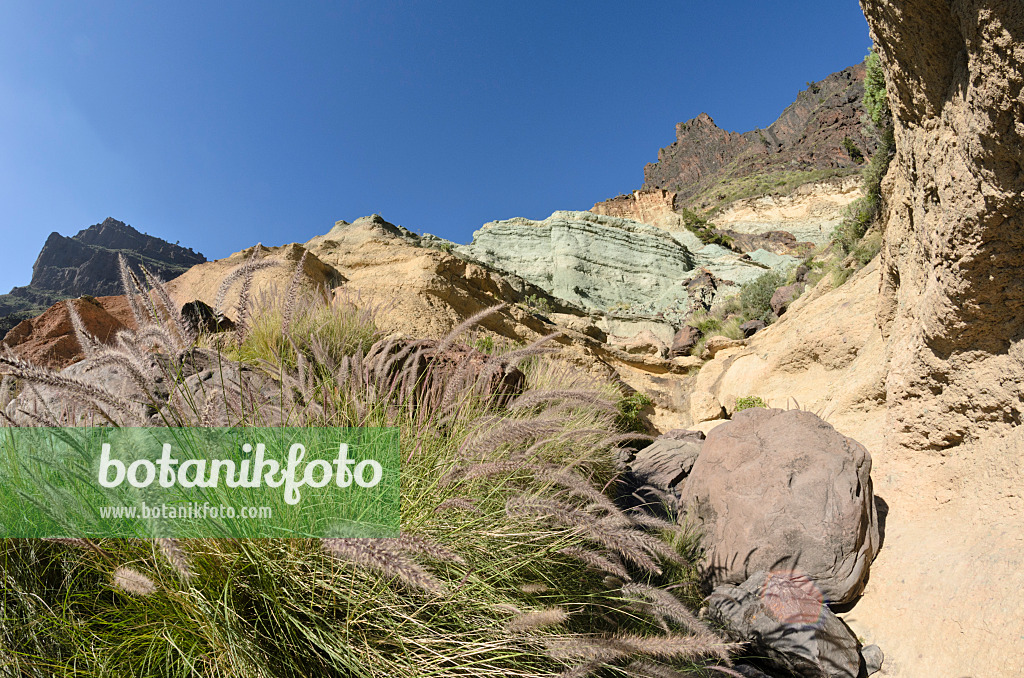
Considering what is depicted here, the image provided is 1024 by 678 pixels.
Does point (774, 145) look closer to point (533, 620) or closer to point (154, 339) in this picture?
point (533, 620)

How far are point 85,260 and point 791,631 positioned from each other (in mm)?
61812

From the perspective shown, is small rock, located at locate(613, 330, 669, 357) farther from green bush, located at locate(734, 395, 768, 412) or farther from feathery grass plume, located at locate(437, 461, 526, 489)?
feathery grass plume, located at locate(437, 461, 526, 489)

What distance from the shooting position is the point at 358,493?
1.76 meters

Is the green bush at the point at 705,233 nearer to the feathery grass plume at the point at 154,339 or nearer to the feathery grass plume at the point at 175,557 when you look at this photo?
the feathery grass plume at the point at 154,339

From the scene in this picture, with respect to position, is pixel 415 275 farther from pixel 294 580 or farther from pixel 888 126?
pixel 888 126

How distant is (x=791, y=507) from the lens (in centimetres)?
300

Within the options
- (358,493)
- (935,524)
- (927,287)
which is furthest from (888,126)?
(358,493)

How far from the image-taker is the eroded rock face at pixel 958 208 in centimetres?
216

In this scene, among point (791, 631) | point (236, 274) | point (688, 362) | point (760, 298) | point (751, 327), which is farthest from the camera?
point (760, 298)

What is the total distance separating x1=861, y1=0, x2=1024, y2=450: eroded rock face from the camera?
2.16 metres

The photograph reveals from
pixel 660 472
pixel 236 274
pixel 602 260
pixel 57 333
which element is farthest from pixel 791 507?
pixel 602 260

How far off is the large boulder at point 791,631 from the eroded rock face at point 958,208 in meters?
1.52

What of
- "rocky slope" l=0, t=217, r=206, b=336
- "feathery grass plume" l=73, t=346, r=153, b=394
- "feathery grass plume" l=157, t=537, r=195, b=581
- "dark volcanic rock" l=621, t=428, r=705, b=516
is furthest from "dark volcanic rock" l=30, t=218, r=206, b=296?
"feathery grass plume" l=157, t=537, r=195, b=581

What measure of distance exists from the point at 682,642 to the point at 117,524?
6.27 feet
